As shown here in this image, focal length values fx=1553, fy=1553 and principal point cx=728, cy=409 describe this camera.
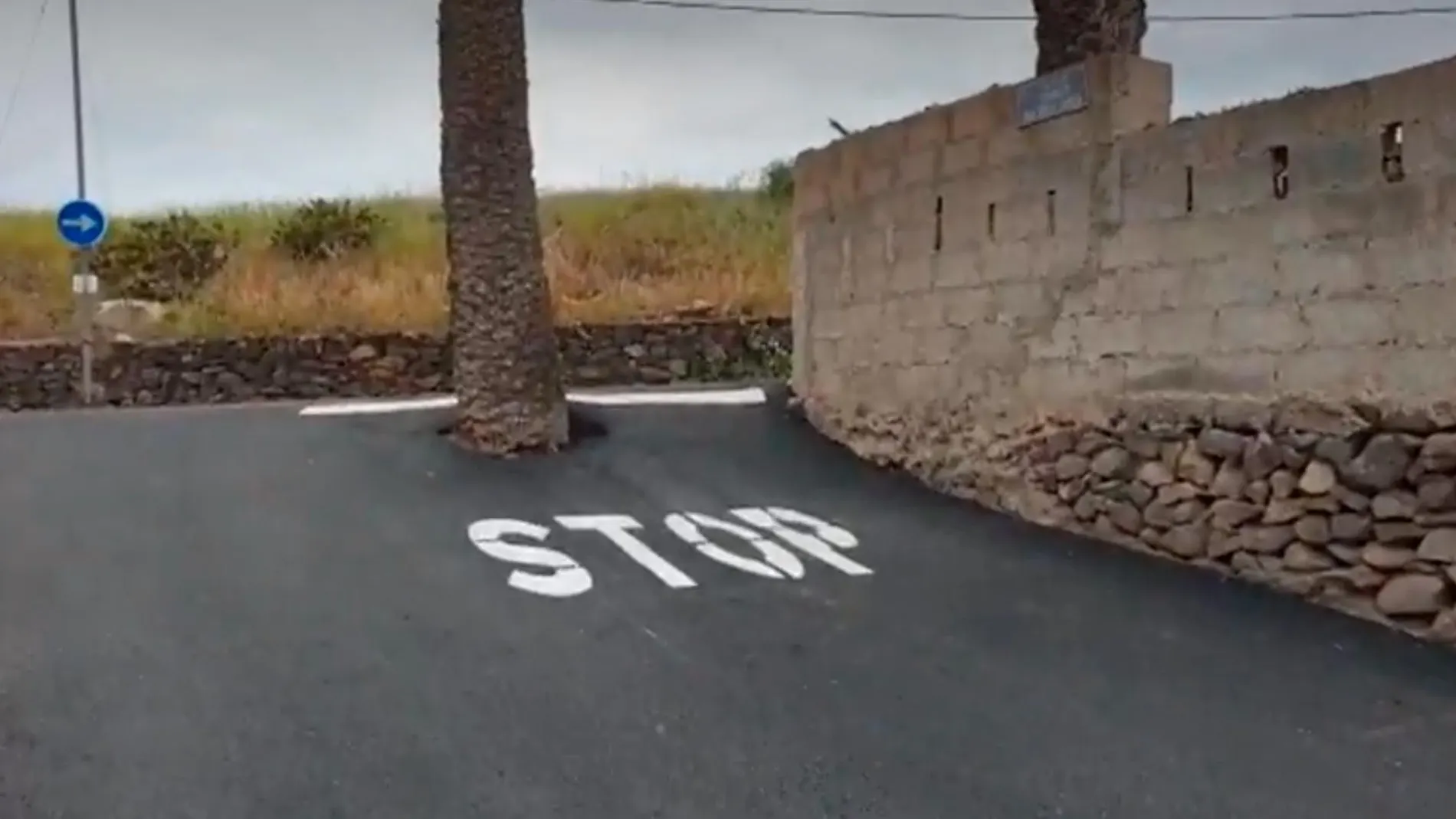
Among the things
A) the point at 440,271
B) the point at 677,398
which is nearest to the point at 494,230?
the point at 677,398

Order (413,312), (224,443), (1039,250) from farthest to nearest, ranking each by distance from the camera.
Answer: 1. (413,312)
2. (224,443)
3. (1039,250)

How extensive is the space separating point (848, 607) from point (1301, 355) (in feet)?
8.36

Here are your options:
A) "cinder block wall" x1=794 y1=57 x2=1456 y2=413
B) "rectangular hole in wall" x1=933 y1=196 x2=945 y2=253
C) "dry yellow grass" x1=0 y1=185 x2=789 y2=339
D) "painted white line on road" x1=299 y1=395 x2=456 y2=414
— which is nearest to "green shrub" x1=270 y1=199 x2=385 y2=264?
"dry yellow grass" x1=0 y1=185 x2=789 y2=339

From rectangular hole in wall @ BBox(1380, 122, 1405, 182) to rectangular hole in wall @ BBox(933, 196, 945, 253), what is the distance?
365 cm

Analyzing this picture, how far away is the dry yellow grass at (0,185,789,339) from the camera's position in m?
20.9

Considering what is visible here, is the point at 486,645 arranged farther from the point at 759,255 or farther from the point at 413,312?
the point at 759,255

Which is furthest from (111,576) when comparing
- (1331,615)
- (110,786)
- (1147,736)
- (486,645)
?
(1331,615)

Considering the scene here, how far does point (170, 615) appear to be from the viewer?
24.0 feet

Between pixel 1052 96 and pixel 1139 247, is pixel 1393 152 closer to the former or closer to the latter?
pixel 1139 247

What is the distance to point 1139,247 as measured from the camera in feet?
28.7

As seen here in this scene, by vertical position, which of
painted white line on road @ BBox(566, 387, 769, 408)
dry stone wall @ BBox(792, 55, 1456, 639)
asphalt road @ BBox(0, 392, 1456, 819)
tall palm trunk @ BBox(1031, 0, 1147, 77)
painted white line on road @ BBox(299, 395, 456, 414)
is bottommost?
asphalt road @ BBox(0, 392, 1456, 819)

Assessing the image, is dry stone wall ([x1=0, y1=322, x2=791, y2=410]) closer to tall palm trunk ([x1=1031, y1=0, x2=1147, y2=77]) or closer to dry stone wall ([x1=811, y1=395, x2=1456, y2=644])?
tall palm trunk ([x1=1031, y1=0, x2=1147, y2=77])

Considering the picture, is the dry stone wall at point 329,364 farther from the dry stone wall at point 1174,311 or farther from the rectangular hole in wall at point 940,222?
the rectangular hole in wall at point 940,222

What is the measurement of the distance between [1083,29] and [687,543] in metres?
4.60
